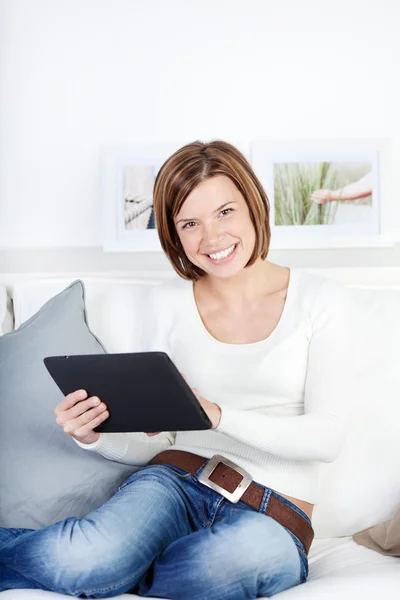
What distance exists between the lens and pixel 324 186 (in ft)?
7.17

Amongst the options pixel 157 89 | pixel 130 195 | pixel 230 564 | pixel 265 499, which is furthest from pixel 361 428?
pixel 157 89

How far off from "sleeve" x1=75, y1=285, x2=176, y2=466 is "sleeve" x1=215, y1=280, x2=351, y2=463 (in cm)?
26

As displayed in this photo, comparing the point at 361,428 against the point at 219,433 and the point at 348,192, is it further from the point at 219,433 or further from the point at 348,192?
the point at 348,192

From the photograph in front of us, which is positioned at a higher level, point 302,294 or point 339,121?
point 339,121

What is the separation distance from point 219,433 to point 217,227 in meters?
0.45

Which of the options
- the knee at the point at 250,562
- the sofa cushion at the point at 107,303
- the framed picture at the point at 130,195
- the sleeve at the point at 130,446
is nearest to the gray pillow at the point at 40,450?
the sleeve at the point at 130,446

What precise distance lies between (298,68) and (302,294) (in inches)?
33.4

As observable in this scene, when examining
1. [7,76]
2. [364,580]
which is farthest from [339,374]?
[7,76]

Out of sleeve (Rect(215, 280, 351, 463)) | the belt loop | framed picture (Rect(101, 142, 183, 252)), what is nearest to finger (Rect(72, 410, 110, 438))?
sleeve (Rect(215, 280, 351, 463))

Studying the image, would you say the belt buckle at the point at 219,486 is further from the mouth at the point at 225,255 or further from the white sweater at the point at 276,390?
the mouth at the point at 225,255

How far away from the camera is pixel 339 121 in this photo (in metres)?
2.19

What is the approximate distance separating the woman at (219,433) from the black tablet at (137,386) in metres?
0.05

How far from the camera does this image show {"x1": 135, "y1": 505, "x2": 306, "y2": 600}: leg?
1.27 m

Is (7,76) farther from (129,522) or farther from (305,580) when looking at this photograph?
(305,580)
